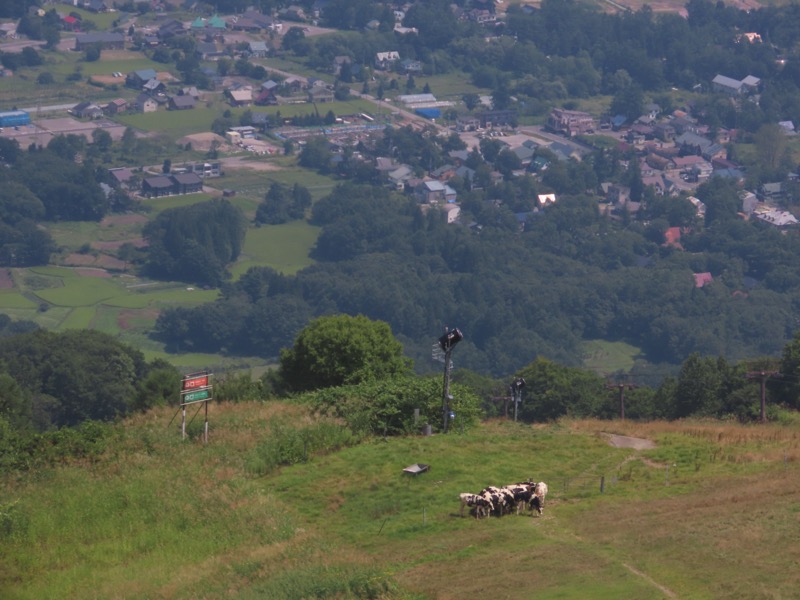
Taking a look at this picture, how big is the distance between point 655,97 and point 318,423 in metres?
120

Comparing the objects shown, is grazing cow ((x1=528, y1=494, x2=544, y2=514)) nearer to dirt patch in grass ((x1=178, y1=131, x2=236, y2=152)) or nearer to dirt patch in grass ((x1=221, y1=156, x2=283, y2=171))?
dirt patch in grass ((x1=221, y1=156, x2=283, y2=171))

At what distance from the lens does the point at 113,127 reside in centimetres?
12412

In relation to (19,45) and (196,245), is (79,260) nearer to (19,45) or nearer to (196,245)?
(196,245)

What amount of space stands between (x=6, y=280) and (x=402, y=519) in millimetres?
76104

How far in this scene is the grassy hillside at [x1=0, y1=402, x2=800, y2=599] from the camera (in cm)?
1923

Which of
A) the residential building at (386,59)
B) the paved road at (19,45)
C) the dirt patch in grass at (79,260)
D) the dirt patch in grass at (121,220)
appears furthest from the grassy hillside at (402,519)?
the residential building at (386,59)

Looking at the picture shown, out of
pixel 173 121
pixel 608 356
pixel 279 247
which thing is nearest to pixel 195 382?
pixel 608 356

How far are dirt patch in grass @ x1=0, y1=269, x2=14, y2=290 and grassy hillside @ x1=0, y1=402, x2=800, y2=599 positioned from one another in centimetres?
6768

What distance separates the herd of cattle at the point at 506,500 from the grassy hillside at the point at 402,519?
219 mm

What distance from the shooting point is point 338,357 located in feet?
111

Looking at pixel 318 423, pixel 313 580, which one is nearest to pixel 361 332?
pixel 318 423

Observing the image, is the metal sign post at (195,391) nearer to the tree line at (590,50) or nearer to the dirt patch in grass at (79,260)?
the dirt patch in grass at (79,260)

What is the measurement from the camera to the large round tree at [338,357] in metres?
33.7

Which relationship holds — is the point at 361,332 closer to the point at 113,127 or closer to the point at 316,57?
the point at 113,127
